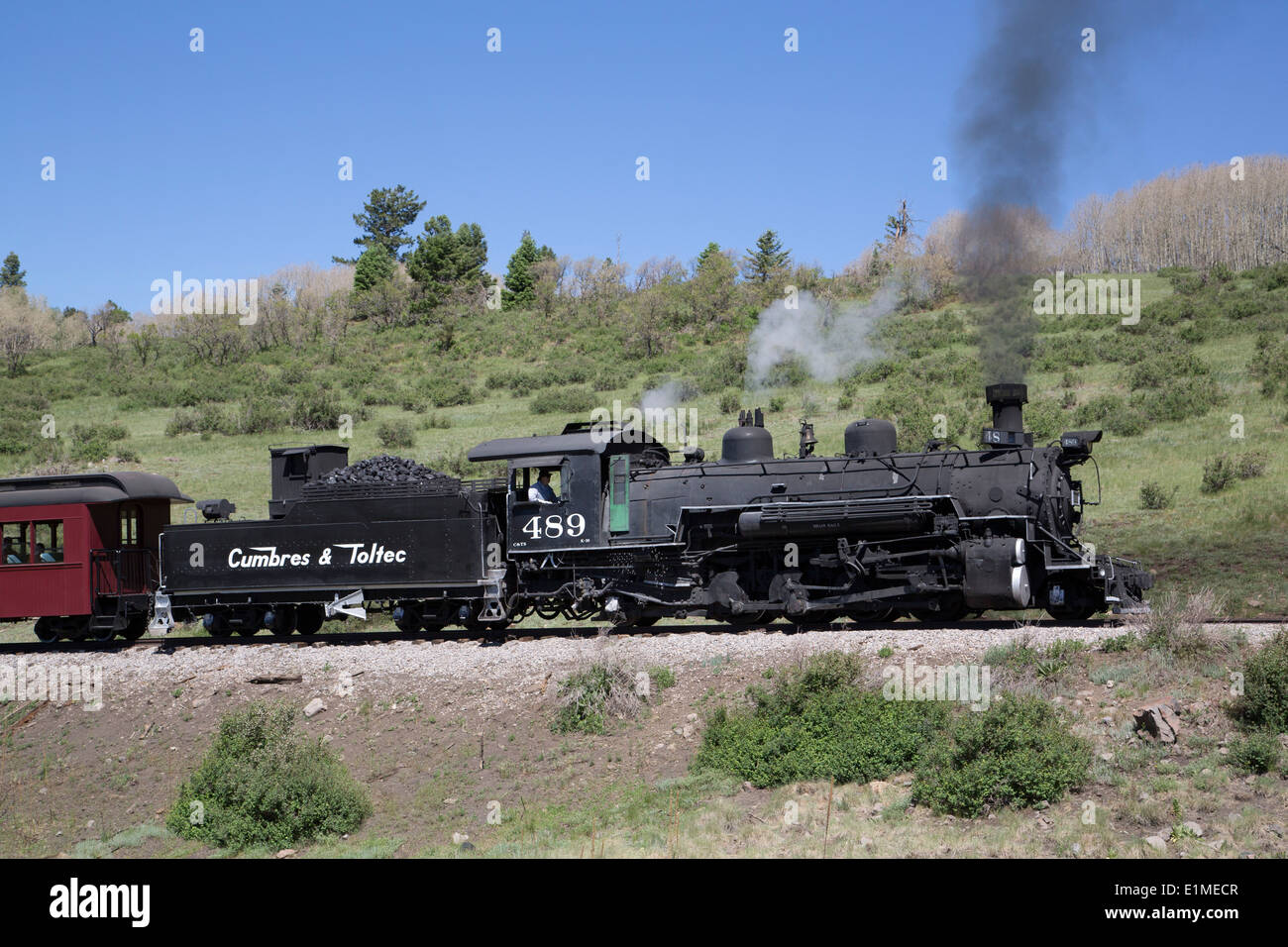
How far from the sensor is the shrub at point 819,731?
1244 cm

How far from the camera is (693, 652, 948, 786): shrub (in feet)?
40.8

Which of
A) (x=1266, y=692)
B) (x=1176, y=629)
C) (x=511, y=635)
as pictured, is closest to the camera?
(x=1266, y=692)

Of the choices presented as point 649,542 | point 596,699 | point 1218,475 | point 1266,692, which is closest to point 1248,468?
point 1218,475

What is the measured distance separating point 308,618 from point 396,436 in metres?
18.8

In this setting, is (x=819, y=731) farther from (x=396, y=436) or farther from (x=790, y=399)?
(x=790, y=399)

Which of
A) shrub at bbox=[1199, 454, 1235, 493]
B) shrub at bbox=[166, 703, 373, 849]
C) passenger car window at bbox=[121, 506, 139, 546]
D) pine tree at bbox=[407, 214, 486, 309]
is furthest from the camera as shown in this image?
pine tree at bbox=[407, 214, 486, 309]

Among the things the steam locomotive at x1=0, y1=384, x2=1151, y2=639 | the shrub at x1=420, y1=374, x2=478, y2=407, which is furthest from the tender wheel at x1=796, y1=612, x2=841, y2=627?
the shrub at x1=420, y1=374, x2=478, y2=407

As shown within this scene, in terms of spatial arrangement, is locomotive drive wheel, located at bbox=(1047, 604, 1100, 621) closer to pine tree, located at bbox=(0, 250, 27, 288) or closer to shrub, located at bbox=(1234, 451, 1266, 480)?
shrub, located at bbox=(1234, 451, 1266, 480)

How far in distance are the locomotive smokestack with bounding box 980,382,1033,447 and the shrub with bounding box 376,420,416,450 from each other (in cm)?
2623

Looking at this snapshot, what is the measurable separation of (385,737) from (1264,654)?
10860mm

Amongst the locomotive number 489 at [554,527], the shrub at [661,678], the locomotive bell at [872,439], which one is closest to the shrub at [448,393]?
the locomotive number 489 at [554,527]

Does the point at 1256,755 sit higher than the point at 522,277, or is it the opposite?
the point at 522,277

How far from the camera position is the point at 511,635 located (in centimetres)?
1934

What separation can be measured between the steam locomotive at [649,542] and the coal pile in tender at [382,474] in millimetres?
372
